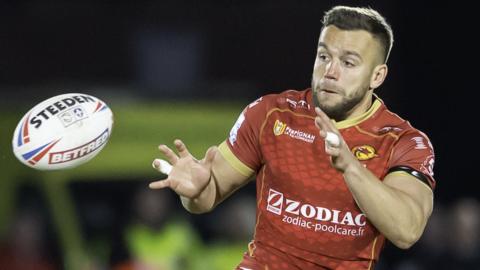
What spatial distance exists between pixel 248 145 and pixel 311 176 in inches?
Answer: 15.5

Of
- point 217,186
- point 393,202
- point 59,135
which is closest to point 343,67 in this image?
point 393,202

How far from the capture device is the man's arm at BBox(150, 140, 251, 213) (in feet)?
15.2

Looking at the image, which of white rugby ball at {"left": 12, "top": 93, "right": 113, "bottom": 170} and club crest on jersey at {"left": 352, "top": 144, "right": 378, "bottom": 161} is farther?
white rugby ball at {"left": 12, "top": 93, "right": 113, "bottom": 170}

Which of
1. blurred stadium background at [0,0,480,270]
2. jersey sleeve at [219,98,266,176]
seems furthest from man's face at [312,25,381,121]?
blurred stadium background at [0,0,480,270]

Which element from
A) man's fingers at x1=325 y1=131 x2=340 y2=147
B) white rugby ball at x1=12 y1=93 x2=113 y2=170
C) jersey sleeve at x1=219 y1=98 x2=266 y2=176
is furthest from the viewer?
white rugby ball at x1=12 y1=93 x2=113 y2=170

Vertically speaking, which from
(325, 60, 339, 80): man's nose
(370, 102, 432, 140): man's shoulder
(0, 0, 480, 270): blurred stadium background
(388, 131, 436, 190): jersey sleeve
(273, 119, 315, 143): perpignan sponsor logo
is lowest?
(0, 0, 480, 270): blurred stadium background

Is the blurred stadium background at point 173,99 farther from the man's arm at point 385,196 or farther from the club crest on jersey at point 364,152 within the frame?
the man's arm at point 385,196

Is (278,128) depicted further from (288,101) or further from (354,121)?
(354,121)

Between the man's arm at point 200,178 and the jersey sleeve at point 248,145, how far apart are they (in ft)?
0.12

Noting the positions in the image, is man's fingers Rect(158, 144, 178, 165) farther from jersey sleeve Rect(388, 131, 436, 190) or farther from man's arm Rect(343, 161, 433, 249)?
jersey sleeve Rect(388, 131, 436, 190)

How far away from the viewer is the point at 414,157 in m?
4.60

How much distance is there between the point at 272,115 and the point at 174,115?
5.53m

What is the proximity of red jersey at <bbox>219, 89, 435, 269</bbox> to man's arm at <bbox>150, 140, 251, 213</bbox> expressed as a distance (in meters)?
0.08

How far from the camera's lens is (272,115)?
4973mm
